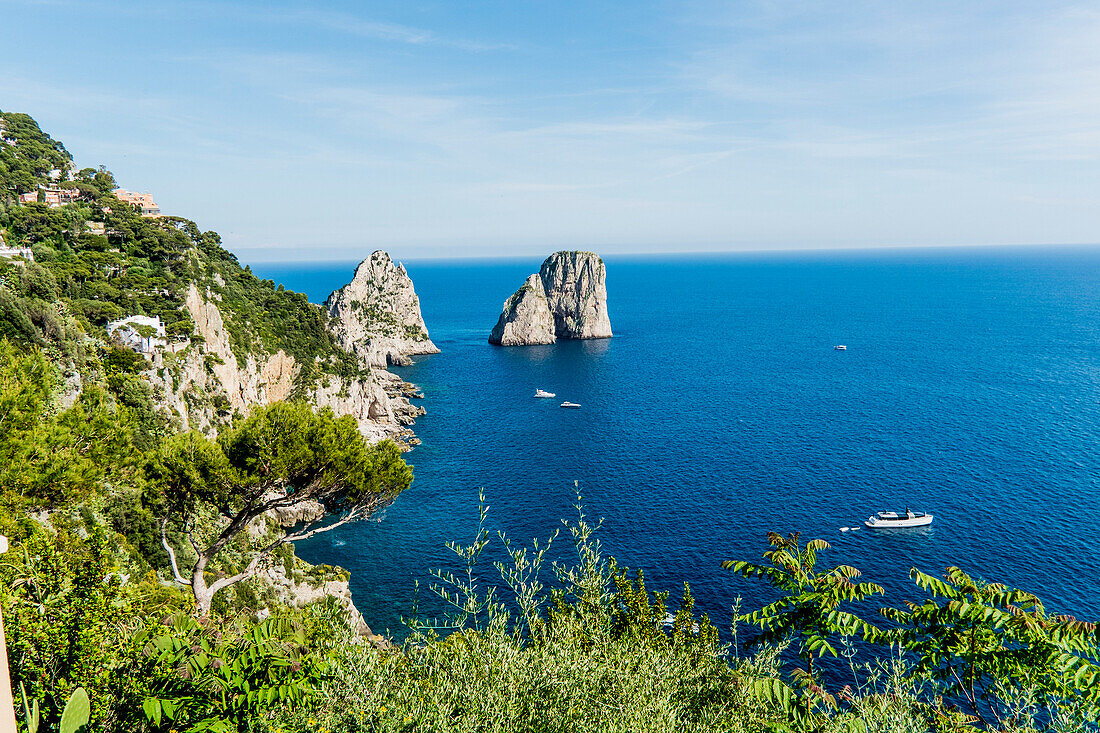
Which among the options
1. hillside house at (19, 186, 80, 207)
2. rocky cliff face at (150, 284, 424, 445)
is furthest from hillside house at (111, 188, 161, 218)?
rocky cliff face at (150, 284, 424, 445)

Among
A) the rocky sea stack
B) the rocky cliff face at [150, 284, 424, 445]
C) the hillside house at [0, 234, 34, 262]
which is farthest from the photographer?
the rocky sea stack

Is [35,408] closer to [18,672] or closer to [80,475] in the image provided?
[80,475]

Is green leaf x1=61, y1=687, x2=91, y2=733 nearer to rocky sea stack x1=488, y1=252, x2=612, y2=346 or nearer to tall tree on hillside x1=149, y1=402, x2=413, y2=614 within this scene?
tall tree on hillside x1=149, y1=402, x2=413, y2=614

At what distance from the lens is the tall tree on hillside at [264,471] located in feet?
70.3

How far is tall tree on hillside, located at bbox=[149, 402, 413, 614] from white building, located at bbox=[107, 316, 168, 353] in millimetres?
26188

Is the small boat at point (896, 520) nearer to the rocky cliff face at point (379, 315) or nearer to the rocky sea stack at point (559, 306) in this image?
the rocky cliff face at point (379, 315)

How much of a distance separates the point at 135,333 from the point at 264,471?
98.0 ft

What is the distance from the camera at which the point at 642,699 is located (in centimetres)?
902

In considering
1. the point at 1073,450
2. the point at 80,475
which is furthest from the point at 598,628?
the point at 1073,450

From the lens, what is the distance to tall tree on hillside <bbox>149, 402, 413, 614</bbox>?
21.4 metres

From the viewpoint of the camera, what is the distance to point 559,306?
149750mm

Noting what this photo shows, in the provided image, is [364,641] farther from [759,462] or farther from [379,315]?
[379,315]

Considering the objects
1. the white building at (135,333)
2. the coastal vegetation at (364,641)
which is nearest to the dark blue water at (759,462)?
the white building at (135,333)

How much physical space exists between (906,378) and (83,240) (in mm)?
112816
